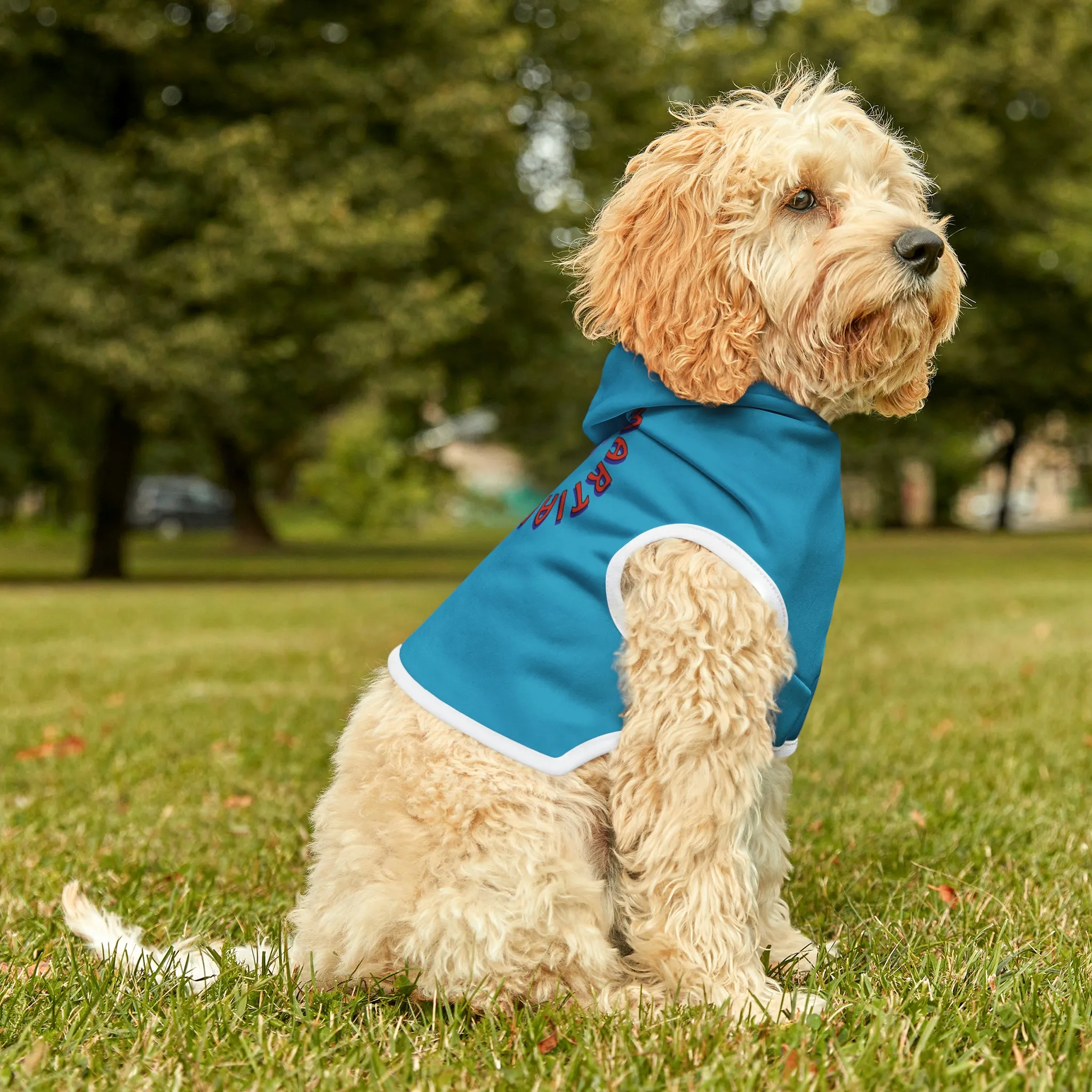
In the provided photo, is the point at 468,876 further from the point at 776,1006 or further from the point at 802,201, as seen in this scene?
the point at 802,201

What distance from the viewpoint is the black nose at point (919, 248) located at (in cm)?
286

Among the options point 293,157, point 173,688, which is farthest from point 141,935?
point 293,157

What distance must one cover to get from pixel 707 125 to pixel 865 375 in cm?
77

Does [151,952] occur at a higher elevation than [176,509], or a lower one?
higher

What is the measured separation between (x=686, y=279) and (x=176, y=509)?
48.9m

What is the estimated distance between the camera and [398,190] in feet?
58.5

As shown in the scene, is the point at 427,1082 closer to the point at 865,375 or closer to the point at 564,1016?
the point at 564,1016

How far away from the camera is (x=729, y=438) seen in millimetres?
2926

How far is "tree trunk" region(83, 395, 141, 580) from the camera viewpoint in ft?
68.5

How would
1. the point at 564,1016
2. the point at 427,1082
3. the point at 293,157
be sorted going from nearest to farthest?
the point at 427,1082
the point at 564,1016
the point at 293,157

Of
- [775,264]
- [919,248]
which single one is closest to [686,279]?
[775,264]

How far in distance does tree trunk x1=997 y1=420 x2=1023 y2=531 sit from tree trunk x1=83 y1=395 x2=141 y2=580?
2463 centimetres

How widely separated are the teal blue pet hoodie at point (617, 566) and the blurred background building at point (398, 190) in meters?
10.5

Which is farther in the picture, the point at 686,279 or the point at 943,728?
the point at 943,728
